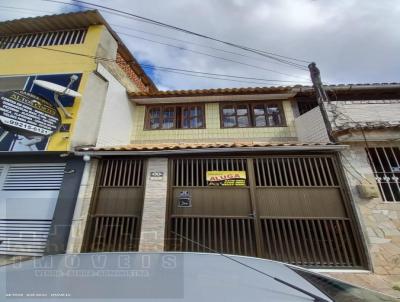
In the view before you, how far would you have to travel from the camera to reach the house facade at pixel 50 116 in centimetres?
625

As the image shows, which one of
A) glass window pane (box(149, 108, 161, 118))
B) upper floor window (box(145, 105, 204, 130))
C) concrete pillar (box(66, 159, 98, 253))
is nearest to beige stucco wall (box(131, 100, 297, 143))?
upper floor window (box(145, 105, 204, 130))

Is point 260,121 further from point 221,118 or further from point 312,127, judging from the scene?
point 312,127

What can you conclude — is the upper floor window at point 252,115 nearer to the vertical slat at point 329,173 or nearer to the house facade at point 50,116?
the vertical slat at point 329,173

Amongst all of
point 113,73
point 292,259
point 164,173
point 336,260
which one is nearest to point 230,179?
point 164,173

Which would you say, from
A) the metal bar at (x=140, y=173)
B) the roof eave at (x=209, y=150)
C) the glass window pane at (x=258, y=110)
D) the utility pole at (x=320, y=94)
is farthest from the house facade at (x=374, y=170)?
the metal bar at (x=140, y=173)

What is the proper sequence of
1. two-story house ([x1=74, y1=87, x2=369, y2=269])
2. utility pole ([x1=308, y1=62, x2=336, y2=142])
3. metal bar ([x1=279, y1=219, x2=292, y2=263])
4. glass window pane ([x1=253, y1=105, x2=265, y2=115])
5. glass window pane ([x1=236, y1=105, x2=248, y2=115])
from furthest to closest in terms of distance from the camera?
glass window pane ([x1=236, y1=105, x2=248, y2=115])
glass window pane ([x1=253, y1=105, x2=265, y2=115])
utility pole ([x1=308, y1=62, x2=336, y2=142])
two-story house ([x1=74, y1=87, x2=369, y2=269])
metal bar ([x1=279, y1=219, x2=292, y2=263])

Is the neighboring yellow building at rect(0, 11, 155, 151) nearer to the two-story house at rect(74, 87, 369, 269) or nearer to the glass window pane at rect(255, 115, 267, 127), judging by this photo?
the two-story house at rect(74, 87, 369, 269)

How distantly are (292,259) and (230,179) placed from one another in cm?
272

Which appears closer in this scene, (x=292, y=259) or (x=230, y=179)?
(x=292, y=259)

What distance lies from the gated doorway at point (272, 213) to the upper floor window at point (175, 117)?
11.1 ft

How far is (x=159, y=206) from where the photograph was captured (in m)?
6.14

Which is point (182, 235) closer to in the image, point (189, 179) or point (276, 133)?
point (189, 179)

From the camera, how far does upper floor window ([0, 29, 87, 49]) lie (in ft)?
28.6

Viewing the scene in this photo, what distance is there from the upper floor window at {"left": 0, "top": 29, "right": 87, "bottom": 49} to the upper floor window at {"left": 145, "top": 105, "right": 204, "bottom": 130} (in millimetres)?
4196
